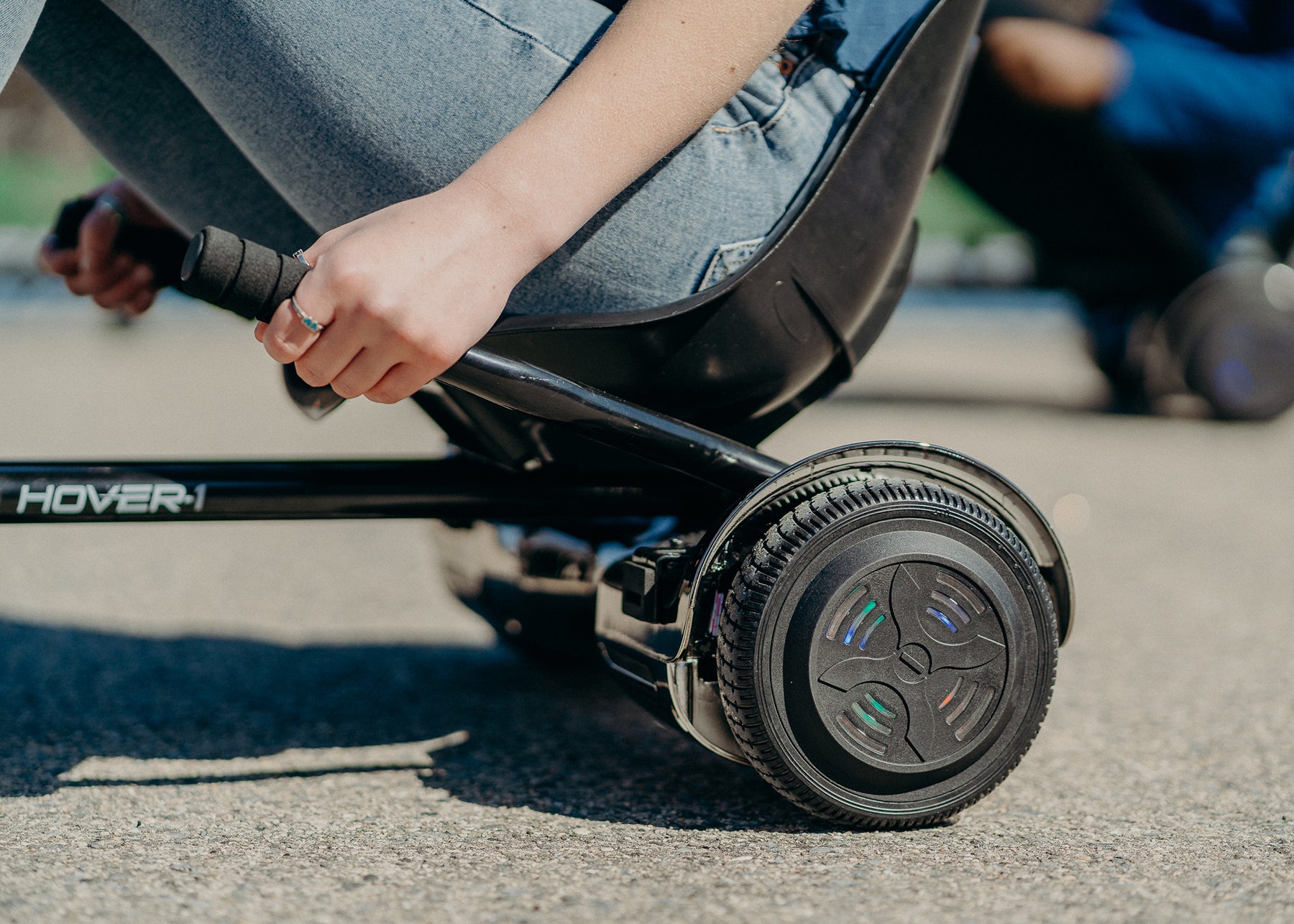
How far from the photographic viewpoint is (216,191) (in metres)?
1.25

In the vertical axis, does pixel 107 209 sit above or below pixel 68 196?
above

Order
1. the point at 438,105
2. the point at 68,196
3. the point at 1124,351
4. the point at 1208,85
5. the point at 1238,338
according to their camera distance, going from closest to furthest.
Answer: the point at 438,105 → the point at 1208,85 → the point at 1238,338 → the point at 1124,351 → the point at 68,196

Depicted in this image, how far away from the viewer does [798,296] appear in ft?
3.61

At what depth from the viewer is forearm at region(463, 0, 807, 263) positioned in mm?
888

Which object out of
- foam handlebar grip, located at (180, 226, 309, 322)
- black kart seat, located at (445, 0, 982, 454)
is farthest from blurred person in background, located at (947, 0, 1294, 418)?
foam handlebar grip, located at (180, 226, 309, 322)

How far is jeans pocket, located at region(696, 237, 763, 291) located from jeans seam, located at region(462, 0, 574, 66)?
0.68ft

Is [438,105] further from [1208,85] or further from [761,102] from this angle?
[1208,85]

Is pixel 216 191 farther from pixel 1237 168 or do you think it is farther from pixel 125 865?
pixel 1237 168

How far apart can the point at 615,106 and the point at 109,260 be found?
744mm

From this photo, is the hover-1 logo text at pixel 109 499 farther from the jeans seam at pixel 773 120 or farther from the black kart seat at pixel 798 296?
the jeans seam at pixel 773 120

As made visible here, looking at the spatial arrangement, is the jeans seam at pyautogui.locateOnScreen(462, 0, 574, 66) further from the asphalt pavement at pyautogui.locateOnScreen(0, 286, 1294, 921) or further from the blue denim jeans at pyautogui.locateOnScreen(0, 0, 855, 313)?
the asphalt pavement at pyautogui.locateOnScreen(0, 286, 1294, 921)

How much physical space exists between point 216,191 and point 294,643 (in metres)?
0.78

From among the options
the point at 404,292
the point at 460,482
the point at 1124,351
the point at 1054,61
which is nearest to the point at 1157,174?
the point at 1054,61

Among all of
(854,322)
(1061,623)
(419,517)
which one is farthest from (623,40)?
(1061,623)
